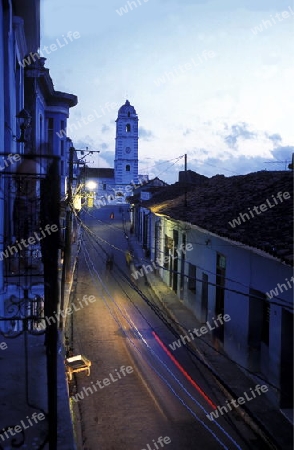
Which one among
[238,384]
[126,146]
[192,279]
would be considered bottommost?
[238,384]

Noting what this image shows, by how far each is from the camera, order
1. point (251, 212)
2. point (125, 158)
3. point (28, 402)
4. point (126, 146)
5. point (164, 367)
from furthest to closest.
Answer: point (125, 158) < point (126, 146) < point (164, 367) < point (251, 212) < point (28, 402)

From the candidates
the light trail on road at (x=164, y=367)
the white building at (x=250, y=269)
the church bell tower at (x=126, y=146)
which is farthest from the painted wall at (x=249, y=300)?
the church bell tower at (x=126, y=146)

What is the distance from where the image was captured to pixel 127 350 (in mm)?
12664

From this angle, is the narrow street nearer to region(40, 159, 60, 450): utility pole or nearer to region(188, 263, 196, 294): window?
region(188, 263, 196, 294): window

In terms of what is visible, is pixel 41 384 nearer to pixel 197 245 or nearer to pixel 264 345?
pixel 264 345

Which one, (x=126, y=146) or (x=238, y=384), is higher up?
(x=126, y=146)

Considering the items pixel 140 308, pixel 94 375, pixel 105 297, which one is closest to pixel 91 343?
pixel 94 375

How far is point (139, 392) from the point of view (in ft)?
33.0

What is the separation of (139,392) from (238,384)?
2.45 m

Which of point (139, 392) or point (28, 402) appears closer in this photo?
point (28, 402)

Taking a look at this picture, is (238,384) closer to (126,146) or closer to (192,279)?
(192,279)

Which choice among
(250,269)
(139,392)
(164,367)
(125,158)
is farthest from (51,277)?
(125,158)

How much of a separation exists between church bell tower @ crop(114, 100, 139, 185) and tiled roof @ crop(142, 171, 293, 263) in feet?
175

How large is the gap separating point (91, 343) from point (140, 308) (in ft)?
14.3
